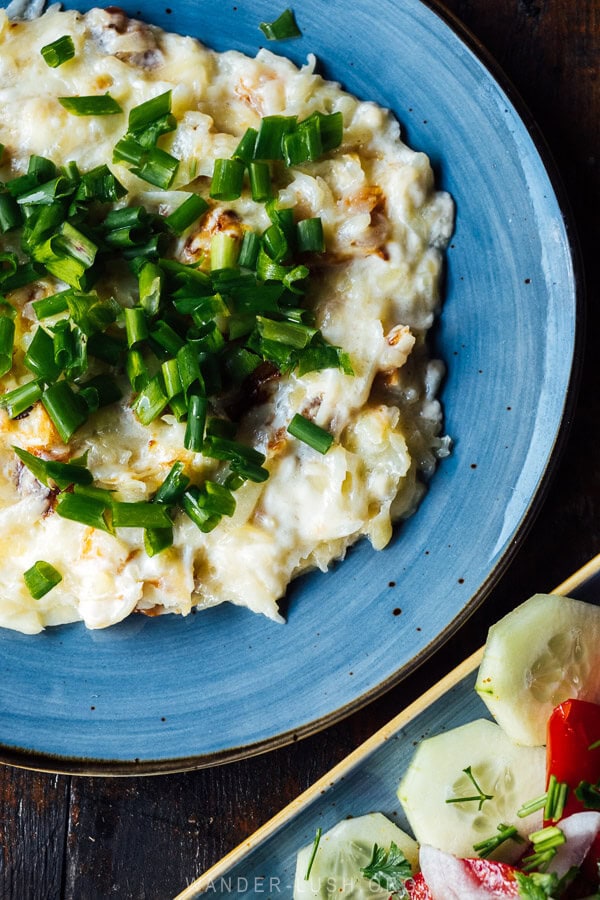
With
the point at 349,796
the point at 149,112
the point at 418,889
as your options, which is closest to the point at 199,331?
the point at 149,112

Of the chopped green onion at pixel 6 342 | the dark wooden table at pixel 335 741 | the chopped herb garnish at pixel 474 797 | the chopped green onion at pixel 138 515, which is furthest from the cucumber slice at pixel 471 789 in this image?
the chopped green onion at pixel 6 342

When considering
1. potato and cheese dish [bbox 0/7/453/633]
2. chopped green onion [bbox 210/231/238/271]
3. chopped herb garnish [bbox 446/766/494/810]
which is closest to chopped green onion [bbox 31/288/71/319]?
potato and cheese dish [bbox 0/7/453/633]

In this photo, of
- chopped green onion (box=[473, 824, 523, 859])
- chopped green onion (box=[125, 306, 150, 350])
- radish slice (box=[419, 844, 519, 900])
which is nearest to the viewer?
radish slice (box=[419, 844, 519, 900])

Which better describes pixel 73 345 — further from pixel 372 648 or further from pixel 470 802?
pixel 470 802

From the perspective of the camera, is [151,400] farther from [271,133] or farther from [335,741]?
[335,741]

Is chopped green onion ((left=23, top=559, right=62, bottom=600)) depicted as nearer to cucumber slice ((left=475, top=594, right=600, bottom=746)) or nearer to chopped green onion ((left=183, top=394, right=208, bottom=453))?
chopped green onion ((left=183, top=394, right=208, bottom=453))

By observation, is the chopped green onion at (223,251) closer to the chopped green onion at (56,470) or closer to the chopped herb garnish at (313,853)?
the chopped green onion at (56,470)

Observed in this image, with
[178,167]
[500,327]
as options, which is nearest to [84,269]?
[178,167]
